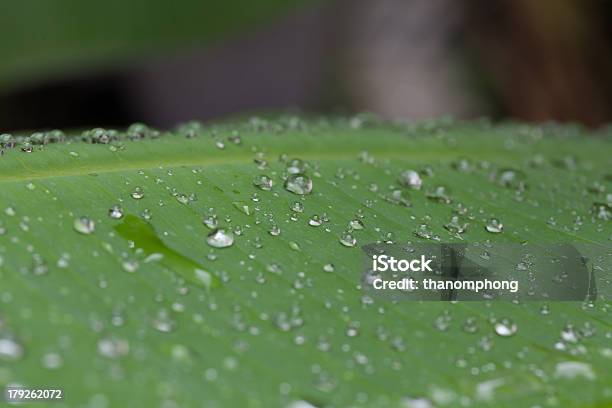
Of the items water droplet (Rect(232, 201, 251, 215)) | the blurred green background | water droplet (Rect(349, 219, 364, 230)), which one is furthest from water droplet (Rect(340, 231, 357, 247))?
the blurred green background

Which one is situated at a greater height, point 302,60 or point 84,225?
point 84,225

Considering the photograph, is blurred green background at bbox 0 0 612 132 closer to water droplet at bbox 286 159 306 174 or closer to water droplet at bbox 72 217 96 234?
water droplet at bbox 286 159 306 174

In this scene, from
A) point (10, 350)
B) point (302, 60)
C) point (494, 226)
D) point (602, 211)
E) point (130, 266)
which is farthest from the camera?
point (302, 60)

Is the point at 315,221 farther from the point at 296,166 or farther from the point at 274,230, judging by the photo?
the point at 296,166

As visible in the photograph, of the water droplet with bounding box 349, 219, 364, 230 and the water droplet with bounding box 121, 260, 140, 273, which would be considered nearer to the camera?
the water droplet with bounding box 121, 260, 140, 273

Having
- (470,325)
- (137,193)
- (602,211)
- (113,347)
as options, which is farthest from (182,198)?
(602,211)

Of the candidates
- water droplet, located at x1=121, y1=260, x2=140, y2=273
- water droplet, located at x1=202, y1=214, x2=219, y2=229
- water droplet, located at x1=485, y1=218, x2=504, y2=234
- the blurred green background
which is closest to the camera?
water droplet, located at x1=121, y1=260, x2=140, y2=273

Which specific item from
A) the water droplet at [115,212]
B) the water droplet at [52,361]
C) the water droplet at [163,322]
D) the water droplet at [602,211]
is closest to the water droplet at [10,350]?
the water droplet at [52,361]
